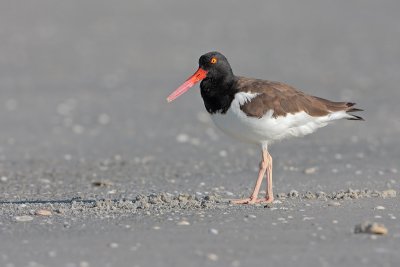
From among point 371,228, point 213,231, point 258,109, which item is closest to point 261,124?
point 258,109

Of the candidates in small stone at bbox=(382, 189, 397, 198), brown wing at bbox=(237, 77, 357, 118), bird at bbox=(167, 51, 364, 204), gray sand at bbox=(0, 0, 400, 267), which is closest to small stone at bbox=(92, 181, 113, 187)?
gray sand at bbox=(0, 0, 400, 267)

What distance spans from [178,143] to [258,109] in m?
5.14

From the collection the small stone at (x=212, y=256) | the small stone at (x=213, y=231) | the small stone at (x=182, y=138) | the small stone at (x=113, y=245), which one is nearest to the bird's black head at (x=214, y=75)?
the small stone at (x=213, y=231)

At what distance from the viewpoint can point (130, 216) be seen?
765 cm

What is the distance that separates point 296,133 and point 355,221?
143cm

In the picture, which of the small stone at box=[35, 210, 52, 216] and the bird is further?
the bird

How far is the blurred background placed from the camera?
12.2m

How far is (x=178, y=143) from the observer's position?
13.2m

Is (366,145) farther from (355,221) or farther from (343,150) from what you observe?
(355,221)

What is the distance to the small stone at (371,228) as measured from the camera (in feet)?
22.2

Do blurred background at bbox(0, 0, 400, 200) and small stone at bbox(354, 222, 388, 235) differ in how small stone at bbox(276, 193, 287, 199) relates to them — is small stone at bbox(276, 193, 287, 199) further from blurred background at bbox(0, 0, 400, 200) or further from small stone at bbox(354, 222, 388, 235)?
small stone at bbox(354, 222, 388, 235)

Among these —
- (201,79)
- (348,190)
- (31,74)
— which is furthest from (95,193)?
(31,74)

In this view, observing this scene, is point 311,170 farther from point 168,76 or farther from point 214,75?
point 168,76

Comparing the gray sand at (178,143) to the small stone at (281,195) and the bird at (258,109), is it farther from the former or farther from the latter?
the bird at (258,109)
